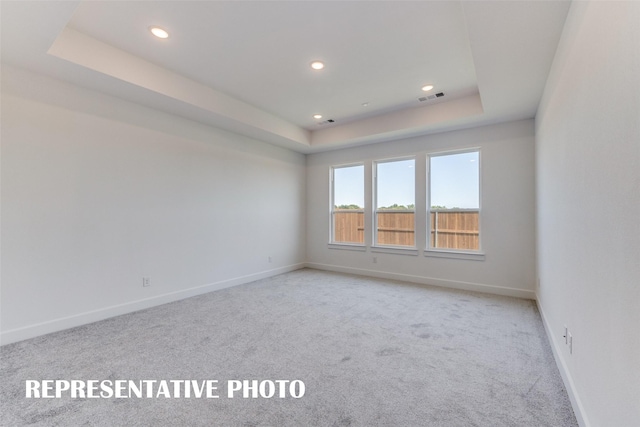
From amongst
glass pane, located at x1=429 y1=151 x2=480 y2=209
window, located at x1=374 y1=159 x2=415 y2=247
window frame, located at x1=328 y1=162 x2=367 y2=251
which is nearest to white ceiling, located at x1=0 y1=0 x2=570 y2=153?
glass pane, located at x1=429 y1=151 x2=480 y2=209

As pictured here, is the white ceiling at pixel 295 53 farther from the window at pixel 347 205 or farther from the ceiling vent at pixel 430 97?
the window at pixel 347 205

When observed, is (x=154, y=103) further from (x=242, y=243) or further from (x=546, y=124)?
(x=546, y=124)

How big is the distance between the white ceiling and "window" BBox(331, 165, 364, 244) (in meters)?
1.81

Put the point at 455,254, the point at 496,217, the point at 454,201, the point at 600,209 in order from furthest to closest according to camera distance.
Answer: the point at 454,201
the point at 455,254
the point at 496,217
the point at 600,209

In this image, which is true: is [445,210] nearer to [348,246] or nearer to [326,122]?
[348,246]

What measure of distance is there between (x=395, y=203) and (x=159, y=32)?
4.31m

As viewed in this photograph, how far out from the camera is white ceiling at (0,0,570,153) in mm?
2244

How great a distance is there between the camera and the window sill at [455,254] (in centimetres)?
448

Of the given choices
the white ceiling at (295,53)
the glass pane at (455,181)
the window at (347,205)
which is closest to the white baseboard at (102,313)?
the window at (347,205)

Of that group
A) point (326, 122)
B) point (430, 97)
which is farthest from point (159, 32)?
point (430, 97)

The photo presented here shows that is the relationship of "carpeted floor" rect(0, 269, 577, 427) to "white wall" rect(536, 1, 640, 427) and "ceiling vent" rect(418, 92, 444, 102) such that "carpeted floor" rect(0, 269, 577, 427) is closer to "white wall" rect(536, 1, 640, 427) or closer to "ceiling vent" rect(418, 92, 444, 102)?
"white wall" rect(536, 1, 640, 427)

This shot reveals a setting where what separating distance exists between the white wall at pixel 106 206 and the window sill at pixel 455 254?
3208 millimetres

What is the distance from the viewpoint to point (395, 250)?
5285mm

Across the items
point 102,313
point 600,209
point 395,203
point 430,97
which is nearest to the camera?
point 600,209
